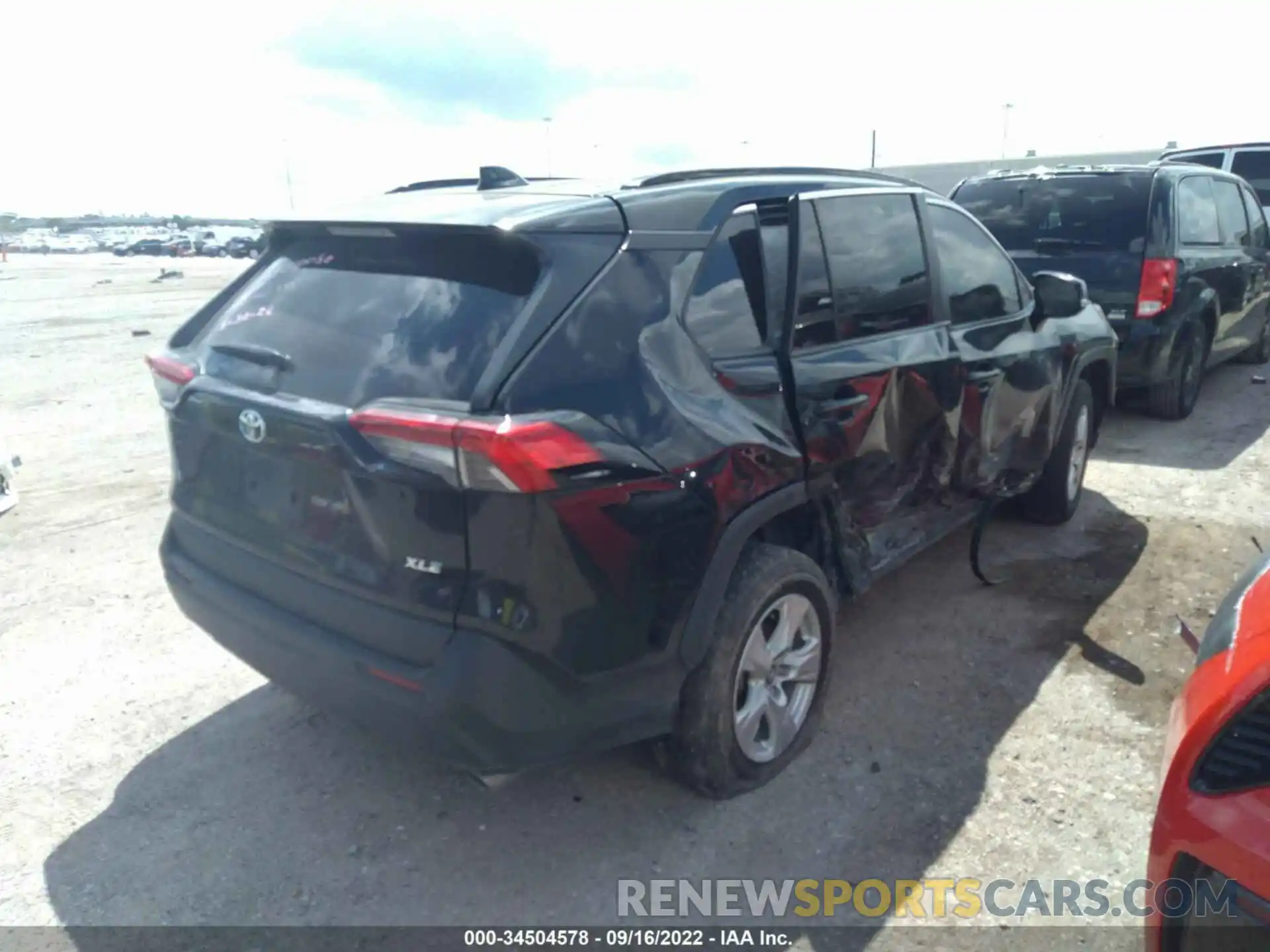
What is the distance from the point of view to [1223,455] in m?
6.62

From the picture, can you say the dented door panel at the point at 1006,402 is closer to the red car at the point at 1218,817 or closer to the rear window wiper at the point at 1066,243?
the red car at the point at 1218,817

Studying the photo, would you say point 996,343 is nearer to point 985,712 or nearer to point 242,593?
point 985,712

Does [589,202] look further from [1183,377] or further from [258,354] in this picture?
[1183,377]

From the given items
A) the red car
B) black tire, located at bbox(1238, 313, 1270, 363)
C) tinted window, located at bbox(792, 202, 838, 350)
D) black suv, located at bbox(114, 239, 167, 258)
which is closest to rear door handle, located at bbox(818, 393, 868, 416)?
tinted window, located at bbox(792, 202, 838, 350)

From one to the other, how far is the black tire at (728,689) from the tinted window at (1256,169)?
1294 cm

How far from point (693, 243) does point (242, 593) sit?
67.0 inches

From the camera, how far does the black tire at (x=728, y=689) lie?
283cm

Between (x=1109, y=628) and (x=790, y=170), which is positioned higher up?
(x=790, y=170)

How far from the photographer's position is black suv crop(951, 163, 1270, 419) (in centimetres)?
680

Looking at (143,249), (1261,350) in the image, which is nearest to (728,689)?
(1261,350)

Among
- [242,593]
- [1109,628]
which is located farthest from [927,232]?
[242,593]

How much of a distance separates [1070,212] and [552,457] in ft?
20.2

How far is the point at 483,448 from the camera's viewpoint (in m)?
2.22

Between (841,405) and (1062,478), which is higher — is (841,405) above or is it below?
above
